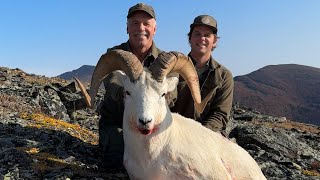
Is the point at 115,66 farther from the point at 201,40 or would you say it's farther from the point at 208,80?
the point at 208,80

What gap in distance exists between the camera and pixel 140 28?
1048cm

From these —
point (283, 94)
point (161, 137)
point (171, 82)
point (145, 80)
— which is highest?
point (145, 80)

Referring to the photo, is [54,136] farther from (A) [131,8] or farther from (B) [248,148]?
(B) [248,148]

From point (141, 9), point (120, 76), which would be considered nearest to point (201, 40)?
A: point (141, 9)

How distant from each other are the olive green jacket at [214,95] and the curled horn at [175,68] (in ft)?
4.34

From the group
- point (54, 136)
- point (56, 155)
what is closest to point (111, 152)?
point (56, 155)

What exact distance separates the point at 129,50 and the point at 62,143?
141 inches

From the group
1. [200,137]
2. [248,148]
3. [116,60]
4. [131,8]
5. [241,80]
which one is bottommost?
[241,80]

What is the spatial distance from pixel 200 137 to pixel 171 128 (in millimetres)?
742

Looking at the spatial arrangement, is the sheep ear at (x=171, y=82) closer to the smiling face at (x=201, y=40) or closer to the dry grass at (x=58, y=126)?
the smiling face at (x=201, y=40)

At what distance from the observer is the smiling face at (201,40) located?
10.7 metres

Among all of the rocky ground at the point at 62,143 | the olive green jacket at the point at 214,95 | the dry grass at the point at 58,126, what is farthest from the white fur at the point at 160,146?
the dry grass at the point at 58,126

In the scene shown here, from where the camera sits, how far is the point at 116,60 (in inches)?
339

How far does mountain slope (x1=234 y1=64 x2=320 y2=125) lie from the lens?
138250mm
